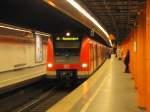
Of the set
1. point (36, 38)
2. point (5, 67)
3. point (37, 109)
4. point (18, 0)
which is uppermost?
point (18, 0)

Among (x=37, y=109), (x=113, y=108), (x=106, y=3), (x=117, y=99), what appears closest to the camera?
(x=113, y=108)

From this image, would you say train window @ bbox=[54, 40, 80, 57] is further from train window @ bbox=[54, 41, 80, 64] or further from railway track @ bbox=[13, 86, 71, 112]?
railway track @ bbox=[13, 86, 71, 112]

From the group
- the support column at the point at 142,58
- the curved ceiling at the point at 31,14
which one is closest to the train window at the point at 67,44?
the curved ceiling at the point at 31,14

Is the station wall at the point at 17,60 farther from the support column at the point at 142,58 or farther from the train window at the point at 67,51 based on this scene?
the support column at the point at 142,58

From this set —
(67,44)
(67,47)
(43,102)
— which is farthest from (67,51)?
(43,102)

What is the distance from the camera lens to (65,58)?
59.7 ft

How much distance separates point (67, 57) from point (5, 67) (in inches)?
162

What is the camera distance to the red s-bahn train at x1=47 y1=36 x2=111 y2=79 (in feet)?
59.1

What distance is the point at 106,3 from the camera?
14008 millimetres

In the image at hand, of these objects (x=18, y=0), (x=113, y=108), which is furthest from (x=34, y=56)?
(x=113, y=108)

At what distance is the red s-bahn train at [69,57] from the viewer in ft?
59.1

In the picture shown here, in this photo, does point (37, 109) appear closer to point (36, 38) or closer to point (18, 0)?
point (18, 0)

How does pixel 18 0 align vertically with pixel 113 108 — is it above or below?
above

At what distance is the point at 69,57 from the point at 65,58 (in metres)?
0.21
